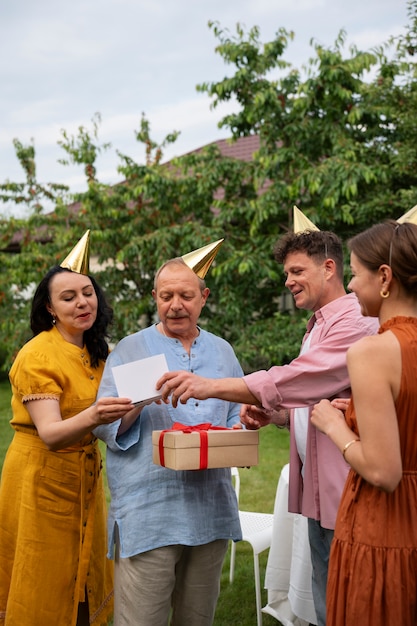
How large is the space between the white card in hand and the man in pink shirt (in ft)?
0.16

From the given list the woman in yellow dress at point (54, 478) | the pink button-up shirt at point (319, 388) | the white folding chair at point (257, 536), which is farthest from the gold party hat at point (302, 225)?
the white folding chair at point (257, 536)

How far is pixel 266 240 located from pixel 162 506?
7537mm

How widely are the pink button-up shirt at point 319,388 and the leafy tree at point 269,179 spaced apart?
6.13m

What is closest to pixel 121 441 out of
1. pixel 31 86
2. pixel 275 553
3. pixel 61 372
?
pixel 61 372

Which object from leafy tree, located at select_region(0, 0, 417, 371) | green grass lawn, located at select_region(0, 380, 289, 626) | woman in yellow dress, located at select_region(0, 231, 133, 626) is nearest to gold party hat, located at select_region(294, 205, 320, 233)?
woman in yellow dress, located at select_region(0, 231, 133, 626)

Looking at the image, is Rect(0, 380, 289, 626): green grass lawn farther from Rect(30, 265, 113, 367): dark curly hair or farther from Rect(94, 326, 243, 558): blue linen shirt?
Rect(30, 265, 113, 367): dark curly hair

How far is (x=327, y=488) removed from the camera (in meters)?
2.85

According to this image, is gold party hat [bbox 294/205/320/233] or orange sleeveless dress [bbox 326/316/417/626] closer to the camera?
orange sleeveless dress [bbox 326/316/417/626]

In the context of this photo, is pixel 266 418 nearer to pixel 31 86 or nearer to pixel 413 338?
pixel 413 338

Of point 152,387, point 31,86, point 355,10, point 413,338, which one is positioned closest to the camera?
point 413,338

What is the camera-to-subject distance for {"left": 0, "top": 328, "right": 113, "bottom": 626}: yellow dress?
3.20 m

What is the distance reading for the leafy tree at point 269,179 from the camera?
9.27m

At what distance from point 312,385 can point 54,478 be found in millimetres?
1439

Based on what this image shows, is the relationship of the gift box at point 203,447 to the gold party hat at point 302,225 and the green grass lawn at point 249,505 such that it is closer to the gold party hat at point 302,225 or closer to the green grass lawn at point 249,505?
the gold party hat at point 302,225
